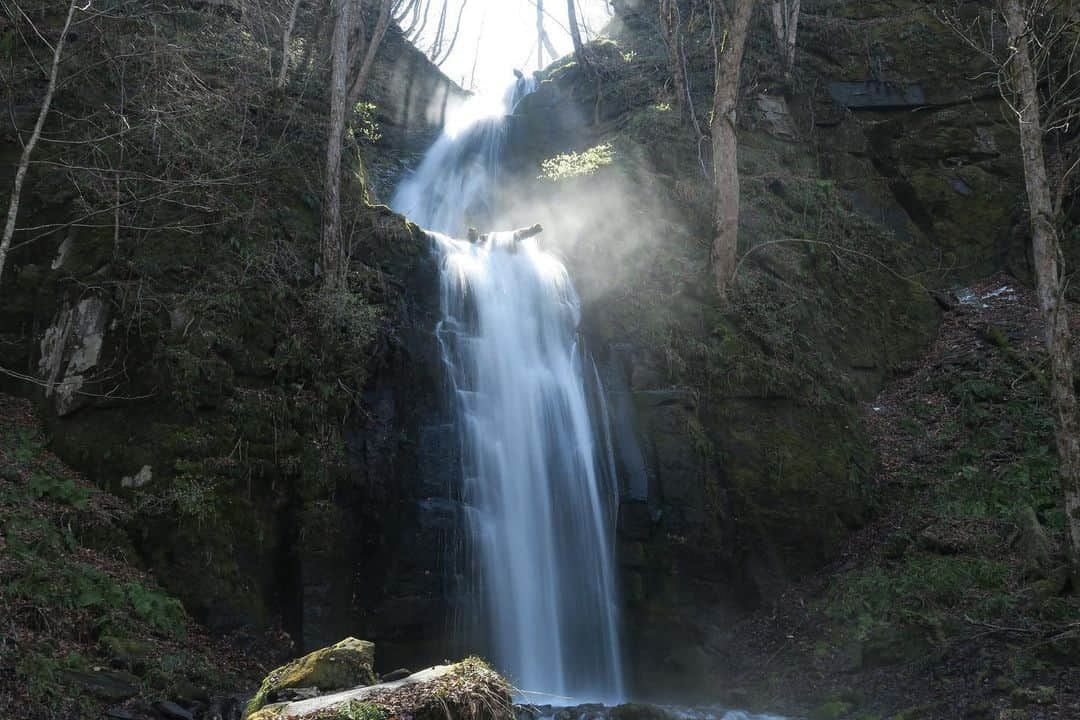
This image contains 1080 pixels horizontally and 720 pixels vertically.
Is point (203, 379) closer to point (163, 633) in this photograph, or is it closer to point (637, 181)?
point (163, 633)

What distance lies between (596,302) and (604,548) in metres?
5.01

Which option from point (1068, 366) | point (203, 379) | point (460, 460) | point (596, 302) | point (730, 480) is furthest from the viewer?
point (596, 302)

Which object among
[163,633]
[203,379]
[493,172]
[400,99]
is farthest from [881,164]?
[163,633]

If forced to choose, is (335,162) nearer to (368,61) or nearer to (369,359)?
(368,61)

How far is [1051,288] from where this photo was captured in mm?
9398

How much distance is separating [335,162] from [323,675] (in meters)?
9.61

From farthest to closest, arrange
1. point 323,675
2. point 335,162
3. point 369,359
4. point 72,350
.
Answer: point 335,162
point 369,359
point 72,350
point 323,675

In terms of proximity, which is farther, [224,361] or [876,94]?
[876,94]

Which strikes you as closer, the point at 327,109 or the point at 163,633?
the point at 163,633

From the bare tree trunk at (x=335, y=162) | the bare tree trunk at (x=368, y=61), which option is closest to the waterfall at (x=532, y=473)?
the bare tree trunk at (x=335, y=162)

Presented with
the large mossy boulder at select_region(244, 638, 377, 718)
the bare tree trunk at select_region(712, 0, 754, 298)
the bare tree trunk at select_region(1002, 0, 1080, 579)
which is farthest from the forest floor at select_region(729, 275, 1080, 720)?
the large mossy boulder at select_region(244, 638, 377, 718)

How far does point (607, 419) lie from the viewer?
41.7 feet

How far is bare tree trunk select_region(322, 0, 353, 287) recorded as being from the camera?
1241cm

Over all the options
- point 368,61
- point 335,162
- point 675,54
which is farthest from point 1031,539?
point 675,54
